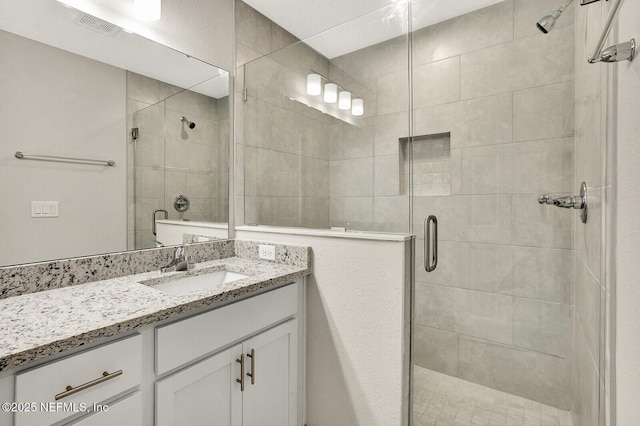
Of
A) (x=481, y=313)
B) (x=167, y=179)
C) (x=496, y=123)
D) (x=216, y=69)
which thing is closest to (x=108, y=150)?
(x=167, y=179)

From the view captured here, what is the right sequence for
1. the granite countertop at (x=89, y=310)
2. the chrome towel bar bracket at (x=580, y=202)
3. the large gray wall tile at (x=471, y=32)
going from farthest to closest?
the large gray wall tile at (x=471, y=32), the chrome towel bar bracket at (x=580, y=202), the granite countertop at (x=89, y=310)

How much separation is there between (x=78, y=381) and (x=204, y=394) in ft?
1.42

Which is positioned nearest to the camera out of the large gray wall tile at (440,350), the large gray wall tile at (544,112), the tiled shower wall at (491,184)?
the tiled shower wall at (491,184)

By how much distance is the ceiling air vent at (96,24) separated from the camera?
132 cm

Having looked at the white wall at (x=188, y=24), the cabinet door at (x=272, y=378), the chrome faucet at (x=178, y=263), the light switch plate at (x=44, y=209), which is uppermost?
the white wall at (x=188, y=24)

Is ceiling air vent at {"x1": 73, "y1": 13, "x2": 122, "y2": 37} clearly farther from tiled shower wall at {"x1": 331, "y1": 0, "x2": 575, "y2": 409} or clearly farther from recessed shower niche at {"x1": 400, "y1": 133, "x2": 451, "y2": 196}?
recessed shower niche at {"x1": 400, "y1": 133, "x2": 451, "y2": 196}

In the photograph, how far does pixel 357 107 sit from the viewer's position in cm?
161

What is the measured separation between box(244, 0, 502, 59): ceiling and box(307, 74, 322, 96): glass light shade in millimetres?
128

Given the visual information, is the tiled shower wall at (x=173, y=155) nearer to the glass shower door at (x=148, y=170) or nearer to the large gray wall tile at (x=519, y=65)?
the glass shower door at (x=148, y=170)

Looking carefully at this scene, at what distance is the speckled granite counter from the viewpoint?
764mm

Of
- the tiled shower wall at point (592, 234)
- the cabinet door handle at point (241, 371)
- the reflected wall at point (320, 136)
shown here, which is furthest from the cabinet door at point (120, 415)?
the tiled shower wall at point (592, 234)

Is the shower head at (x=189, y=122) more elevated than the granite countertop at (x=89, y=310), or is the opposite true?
the shower head at (x=189, y=122)

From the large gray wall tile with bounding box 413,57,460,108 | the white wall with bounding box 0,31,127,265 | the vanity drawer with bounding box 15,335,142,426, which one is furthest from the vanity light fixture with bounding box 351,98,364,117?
the vanity drawer with bounding box 15,335,142,426

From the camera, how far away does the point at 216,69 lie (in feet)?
6.19
